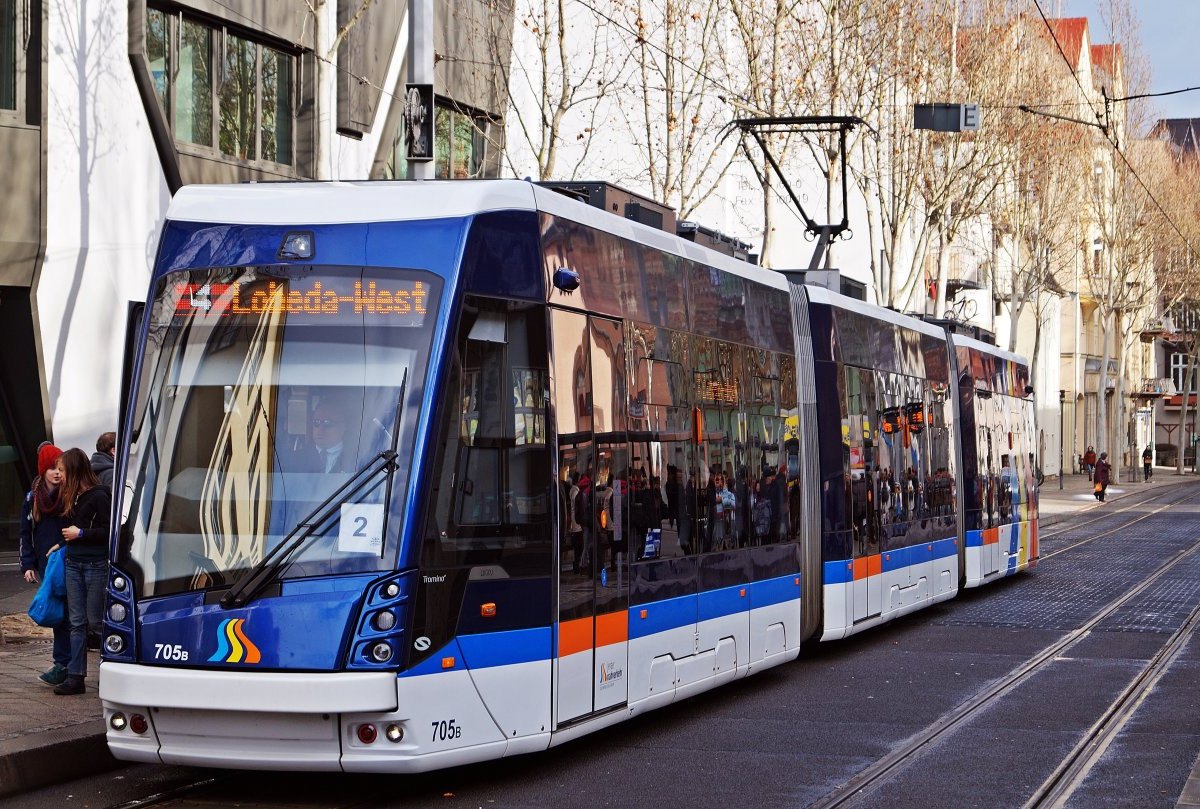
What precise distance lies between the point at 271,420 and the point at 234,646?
1.12m

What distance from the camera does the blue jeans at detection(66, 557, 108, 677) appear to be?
1109 cm

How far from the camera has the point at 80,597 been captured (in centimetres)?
1116

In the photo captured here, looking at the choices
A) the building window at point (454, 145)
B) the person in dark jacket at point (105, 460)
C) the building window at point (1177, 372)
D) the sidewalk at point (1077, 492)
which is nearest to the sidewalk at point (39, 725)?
the person in dark jacket at point (105, 460)

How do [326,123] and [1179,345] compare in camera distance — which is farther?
[1179,345]

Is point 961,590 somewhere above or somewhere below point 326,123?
below

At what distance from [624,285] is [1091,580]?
15.7 metres

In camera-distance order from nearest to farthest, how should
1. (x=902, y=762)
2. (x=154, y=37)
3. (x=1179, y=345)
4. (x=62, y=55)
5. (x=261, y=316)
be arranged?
(x=261, y=316), (x=902, y=762), (x=62, y=55), (x=154, y=37), (x=1179, y=345)

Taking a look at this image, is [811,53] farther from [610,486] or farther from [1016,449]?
[610,486]

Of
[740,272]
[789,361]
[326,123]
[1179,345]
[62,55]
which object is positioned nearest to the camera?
[740,272]

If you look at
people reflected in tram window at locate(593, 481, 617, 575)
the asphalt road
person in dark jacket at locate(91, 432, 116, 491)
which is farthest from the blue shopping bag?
people reflected in tram window at locate(593, 481, 617, 575)

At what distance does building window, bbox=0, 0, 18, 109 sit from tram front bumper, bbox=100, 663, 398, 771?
12.5 m

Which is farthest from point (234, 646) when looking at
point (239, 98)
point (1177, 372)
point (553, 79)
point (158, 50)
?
point (1177, 372)

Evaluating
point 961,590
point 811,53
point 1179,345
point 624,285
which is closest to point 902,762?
point 624,285

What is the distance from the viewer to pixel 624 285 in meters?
10.5
